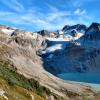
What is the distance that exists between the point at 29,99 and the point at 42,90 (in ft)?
136

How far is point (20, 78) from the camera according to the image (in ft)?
334

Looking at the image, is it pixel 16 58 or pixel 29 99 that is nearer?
pixel 29 99

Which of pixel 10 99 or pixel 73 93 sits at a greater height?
pixel 10 99

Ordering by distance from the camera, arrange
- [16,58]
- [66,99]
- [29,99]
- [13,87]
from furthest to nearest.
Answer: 1. [16,58]
2. [66,99]
3. [13,87]
4. [29,99]

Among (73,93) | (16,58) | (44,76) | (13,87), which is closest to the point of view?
(13,87)

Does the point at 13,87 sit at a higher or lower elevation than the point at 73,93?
higher

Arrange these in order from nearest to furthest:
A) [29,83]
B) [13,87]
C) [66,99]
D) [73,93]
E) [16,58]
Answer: [13,87], [29,83], [66,99], [73,93], [16,58]

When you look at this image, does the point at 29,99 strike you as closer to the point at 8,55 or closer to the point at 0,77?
the point at 0,77

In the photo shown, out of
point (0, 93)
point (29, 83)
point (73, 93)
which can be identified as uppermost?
point (0, 93)

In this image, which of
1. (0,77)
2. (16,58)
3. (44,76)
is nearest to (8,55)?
(16,58)

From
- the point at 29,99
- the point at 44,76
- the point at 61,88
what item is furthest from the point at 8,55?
the point at 29,99

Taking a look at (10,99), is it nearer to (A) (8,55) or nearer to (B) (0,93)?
(B) (0,93)

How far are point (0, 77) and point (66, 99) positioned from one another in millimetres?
49626

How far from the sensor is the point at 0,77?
73625 mm
